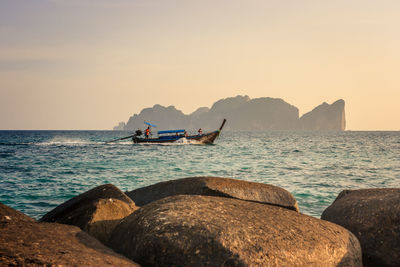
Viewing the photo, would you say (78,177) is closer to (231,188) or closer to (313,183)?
(313,183)

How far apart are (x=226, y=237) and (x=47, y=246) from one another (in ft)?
5.45

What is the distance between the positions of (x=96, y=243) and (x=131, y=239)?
1.29 ft

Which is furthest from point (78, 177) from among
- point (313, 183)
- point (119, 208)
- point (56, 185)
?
point (119, 208)

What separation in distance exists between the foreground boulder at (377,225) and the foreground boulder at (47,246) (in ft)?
12.3

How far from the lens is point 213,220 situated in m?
3.89

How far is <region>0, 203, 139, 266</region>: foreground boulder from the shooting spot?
299 cm

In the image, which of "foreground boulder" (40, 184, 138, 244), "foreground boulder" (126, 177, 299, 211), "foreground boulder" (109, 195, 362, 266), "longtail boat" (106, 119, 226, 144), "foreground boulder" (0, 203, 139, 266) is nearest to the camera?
"foreground boulder" (0, 203, 139, 266)

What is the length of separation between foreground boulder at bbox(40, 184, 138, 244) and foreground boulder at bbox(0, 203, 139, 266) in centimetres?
71

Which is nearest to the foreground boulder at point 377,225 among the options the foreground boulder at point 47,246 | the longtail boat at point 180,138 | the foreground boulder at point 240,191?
the foreground boulder at point 240,191

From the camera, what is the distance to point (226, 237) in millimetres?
3596

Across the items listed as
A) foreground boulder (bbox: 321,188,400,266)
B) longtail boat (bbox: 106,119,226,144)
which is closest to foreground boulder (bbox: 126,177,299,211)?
foreground boulder (bbox: 321,188,400,266)

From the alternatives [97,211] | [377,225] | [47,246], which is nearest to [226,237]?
[47,246]

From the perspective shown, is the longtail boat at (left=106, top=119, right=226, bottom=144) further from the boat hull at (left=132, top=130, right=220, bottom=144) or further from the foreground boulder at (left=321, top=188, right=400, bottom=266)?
the foreground boulder at (left=321, top=188, right=400, bottom=266)

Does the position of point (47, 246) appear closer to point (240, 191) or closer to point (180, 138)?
point (240, 191)
